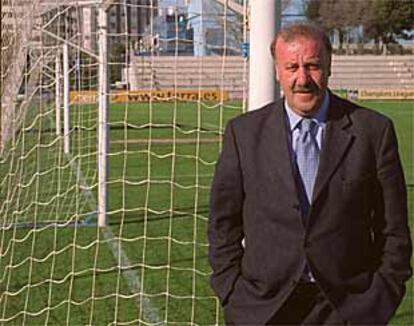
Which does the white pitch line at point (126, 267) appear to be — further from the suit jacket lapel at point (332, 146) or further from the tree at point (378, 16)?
the tree at point (378, 16)

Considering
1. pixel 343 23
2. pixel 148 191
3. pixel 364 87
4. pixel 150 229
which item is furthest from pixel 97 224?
pixel 343 23

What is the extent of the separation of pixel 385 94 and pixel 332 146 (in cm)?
4152

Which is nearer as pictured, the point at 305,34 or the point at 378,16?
the point at 305,34

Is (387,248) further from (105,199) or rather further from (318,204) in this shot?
(105,199)

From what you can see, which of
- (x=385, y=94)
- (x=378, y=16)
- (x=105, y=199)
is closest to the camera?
(x=105, y=199)

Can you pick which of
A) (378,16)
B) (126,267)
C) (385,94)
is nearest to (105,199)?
(126,267)

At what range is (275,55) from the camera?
2676 mm

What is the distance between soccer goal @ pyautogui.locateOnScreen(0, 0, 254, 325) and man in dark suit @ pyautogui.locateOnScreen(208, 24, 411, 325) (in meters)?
1.78

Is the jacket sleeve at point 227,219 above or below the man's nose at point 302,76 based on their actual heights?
below

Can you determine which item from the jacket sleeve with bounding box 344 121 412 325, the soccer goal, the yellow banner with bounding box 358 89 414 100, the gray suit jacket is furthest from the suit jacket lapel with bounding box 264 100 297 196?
the yellow banner with bounding box 358 89 414 100

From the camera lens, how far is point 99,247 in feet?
28.5

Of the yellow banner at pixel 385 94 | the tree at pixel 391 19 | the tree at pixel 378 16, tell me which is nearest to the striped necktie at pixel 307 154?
the yellow banner at pixel 385 94

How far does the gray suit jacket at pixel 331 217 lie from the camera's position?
2.62 m

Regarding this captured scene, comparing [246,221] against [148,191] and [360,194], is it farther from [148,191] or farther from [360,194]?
[148,191]
